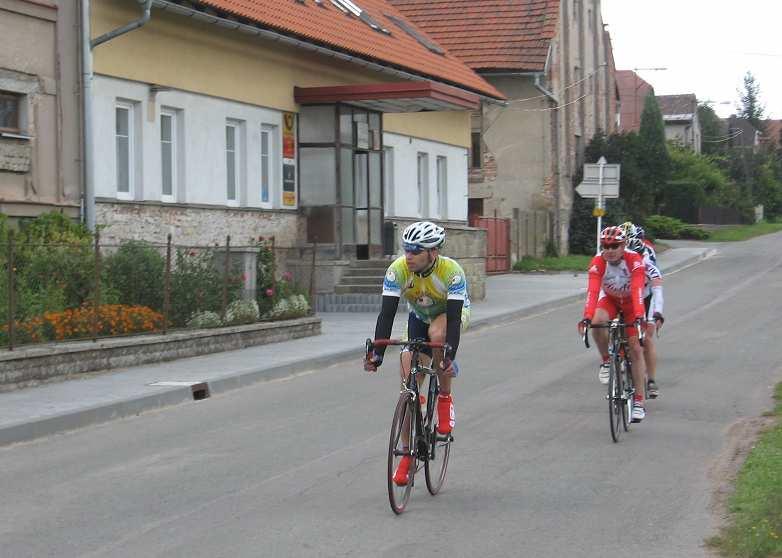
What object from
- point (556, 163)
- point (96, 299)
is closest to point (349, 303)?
point (96, 299)

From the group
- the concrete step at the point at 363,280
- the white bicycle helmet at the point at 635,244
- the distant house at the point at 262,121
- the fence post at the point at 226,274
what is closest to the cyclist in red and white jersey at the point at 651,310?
the white bicycle helmet at the point at 635,244

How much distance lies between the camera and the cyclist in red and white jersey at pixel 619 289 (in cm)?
1122

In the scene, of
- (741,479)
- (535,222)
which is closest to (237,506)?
(741,479)

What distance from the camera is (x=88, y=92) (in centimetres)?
1989

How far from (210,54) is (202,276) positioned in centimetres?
673

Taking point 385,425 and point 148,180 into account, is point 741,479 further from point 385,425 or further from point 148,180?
point 148,180

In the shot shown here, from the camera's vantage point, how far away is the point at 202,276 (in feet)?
61.5

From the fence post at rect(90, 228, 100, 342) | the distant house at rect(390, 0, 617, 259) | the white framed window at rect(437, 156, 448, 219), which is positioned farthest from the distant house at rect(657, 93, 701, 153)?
the fence post at rect(90, 228, 100, 342)

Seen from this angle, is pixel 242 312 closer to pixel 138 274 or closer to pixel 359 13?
pixel 138 274

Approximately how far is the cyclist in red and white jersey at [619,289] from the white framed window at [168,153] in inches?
511

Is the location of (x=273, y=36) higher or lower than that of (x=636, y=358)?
higher

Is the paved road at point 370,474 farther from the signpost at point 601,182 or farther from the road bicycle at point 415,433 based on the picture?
the signpost at point 601,182

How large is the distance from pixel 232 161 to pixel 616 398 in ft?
51.9

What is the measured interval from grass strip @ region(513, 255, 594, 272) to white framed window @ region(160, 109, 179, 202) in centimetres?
2024
